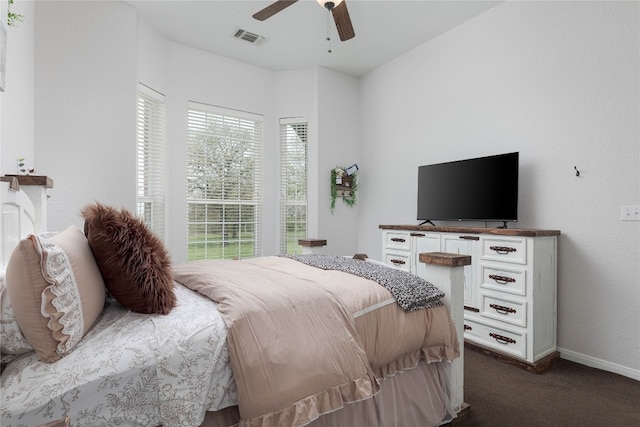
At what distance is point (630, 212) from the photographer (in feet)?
7.61

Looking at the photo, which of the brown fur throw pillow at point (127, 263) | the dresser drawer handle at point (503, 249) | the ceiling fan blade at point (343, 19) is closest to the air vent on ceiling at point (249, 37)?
the ceiling fan blade at point (343, 19)

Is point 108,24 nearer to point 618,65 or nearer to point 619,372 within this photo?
point 618,65

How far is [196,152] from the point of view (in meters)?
4.07

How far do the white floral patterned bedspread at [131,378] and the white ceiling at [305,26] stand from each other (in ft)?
10.2

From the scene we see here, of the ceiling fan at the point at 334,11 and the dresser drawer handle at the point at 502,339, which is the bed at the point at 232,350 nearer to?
the dresser drawer handle at the point at 502,339

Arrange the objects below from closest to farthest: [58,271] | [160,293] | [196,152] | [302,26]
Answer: [58,271], [160,293], [302,26], [196,152]

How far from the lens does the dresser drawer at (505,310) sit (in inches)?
96.3

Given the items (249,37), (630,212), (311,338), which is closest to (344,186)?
(249,37)

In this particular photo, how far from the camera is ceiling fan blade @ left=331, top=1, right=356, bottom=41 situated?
2.44 metres

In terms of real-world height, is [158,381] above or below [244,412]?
above

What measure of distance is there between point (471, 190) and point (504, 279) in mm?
884

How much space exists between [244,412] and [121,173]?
2.85 meters

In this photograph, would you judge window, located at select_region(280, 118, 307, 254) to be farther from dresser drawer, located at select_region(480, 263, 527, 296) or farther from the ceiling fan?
dresser drawer, located at select_region(480, 263, 527, 296)

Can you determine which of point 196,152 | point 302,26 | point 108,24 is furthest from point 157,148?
point 302,26
